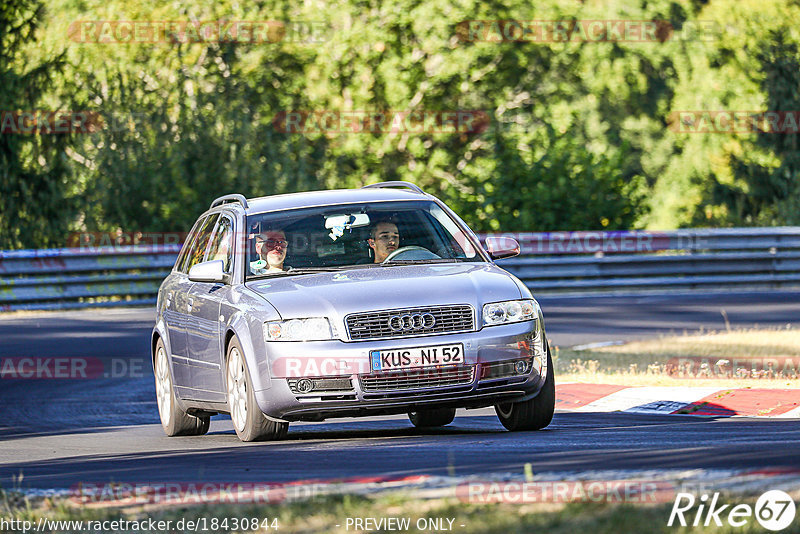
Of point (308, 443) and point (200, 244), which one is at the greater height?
→ point (200, 244)

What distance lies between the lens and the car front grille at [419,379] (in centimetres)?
878

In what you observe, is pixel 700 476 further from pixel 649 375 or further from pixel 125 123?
pixel 125 123

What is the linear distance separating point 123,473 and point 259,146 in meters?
24.0

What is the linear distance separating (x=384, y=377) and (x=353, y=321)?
382 millimetres

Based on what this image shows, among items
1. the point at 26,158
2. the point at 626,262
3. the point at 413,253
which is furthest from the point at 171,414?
the point at 26,158

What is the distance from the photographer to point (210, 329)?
10.0 metres

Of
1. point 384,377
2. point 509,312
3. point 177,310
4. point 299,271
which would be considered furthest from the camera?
point 177,310

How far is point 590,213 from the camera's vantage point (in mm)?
32562

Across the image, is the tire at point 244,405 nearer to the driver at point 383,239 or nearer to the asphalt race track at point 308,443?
the asphalt race track at point 308,443

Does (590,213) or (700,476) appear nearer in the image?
(700,476)

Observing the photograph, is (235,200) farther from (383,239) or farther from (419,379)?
(419,379)

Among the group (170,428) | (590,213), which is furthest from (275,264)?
(590,213)

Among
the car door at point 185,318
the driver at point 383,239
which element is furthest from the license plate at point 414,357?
the car door at point 185,318

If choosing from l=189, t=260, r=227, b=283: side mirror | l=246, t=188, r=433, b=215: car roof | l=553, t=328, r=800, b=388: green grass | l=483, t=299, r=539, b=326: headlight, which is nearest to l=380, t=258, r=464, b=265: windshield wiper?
l=246, t=188, r=433, b=215: car roof
